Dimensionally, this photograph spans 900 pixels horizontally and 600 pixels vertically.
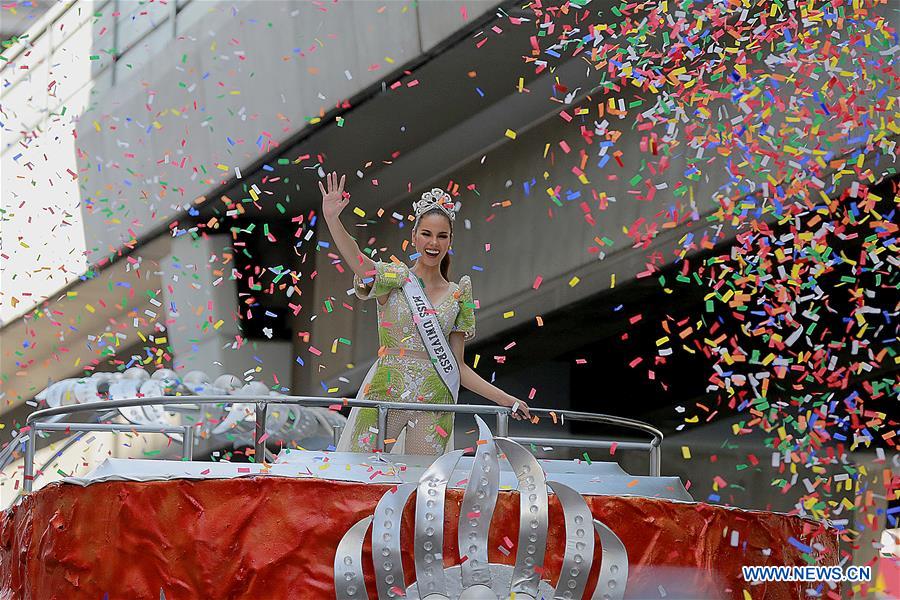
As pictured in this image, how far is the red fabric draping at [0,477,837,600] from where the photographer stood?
4.54m

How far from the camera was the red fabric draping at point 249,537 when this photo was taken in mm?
4535

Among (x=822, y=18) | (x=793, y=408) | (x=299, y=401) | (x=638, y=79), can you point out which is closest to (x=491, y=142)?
(x=638, y=79)

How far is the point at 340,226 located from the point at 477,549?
5.40ft

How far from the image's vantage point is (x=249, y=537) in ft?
14.9

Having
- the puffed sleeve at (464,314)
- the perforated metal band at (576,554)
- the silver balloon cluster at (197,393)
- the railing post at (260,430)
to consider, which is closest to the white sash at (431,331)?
the puffed sleeve at (464,314)

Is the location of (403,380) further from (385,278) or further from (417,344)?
(385,278)

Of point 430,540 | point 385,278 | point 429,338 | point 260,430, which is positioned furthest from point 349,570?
point 385,278

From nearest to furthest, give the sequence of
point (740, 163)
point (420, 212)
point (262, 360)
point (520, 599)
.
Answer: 1. point (520, 599)
2. point (420, 212)
3. point (740, 163)
4. point (262, 360)

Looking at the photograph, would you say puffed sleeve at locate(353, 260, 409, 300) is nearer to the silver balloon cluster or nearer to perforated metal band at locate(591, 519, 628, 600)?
perforated metal band at locate(591, 519, 628, 600)

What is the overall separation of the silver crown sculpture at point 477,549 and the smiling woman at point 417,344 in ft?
2.86

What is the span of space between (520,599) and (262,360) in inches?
372

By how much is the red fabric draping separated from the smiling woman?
0.88 metres

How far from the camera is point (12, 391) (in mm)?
16000

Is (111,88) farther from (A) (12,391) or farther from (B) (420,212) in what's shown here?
(B) (420,212)
